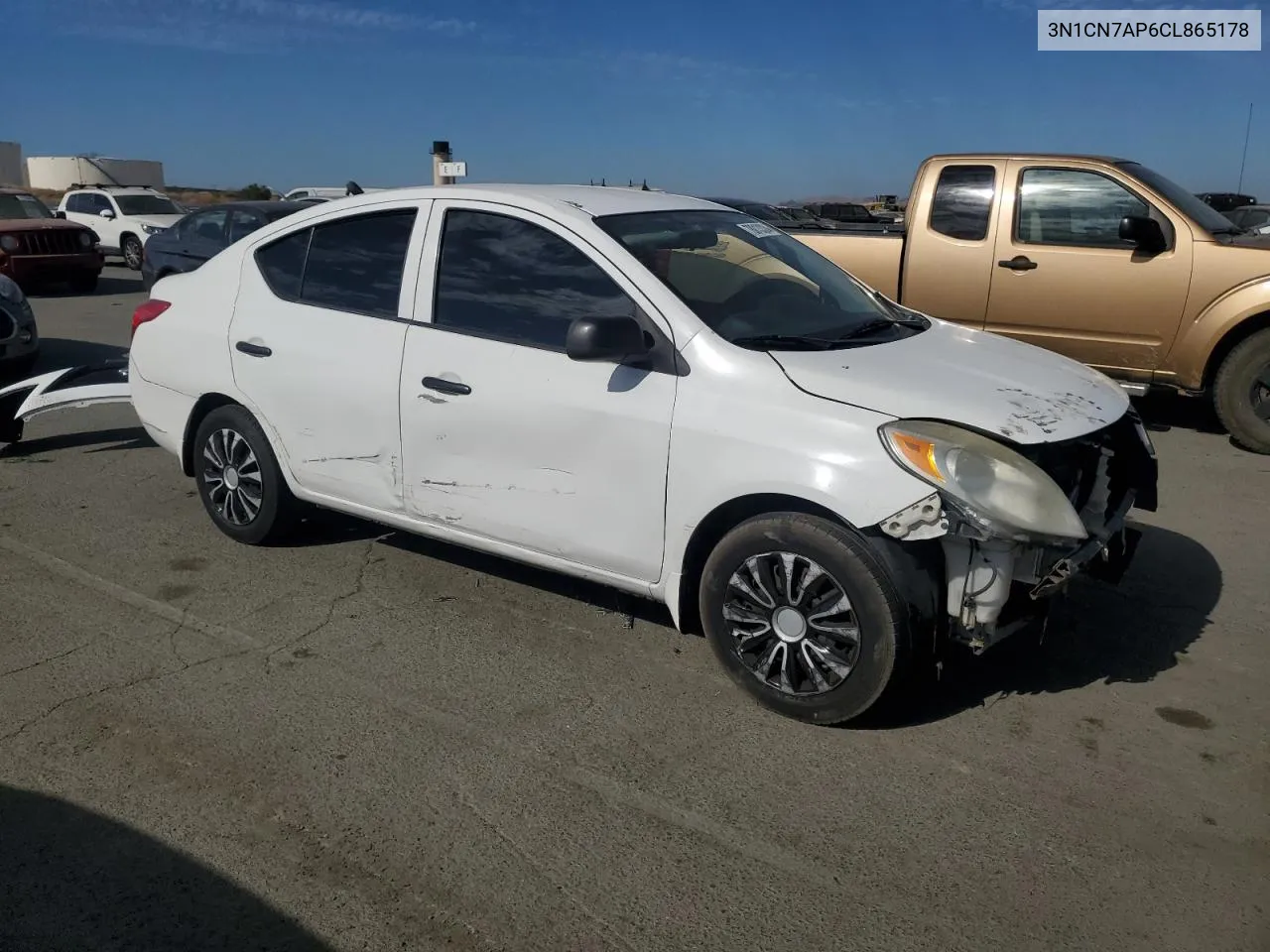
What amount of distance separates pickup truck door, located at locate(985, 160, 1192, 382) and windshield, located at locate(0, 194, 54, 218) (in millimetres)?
16322

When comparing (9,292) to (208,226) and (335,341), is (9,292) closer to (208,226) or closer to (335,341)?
(208,226)

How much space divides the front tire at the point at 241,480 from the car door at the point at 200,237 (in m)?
9.21

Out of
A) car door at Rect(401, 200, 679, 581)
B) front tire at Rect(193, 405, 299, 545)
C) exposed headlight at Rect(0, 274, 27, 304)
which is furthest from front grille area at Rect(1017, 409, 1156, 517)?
exposed headlight at Rect(0, 274, 27, 304)

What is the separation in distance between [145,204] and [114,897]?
23.1 meters

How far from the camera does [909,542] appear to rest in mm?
3451

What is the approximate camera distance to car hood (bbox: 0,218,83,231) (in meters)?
16.9

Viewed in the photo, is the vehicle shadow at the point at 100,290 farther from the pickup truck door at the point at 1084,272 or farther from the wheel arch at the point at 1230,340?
Answer: the wheel arch at the point at 1230,340

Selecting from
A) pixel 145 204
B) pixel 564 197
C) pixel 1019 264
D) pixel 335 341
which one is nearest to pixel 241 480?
pixel 335 341

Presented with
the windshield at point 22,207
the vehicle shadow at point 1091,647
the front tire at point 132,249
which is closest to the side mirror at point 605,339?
the vehicle shadow at point 1091,647

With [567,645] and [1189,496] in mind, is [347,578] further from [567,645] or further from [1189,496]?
[1189,496]

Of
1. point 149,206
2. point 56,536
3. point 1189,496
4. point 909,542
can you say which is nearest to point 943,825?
point 909,542

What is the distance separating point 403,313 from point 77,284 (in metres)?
16.1

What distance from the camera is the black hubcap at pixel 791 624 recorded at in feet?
11.6

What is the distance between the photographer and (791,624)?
3.66m
